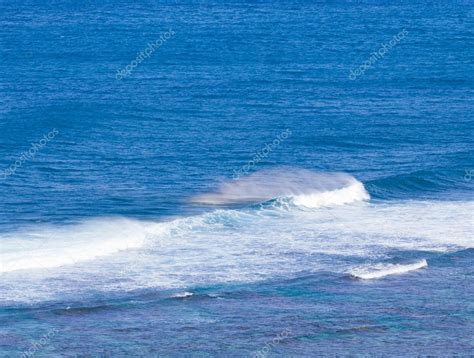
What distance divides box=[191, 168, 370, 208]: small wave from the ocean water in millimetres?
175

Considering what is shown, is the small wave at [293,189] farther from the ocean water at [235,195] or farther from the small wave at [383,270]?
Answer: the small wave at [383,270]

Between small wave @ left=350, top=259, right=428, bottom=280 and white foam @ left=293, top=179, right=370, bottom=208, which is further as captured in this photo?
white foam @ left=293, top=179, right=370, bottom=208

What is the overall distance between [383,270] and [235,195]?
13877mm

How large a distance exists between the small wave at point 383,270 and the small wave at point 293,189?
10.3 m

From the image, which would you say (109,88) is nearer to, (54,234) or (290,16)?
(54,234)

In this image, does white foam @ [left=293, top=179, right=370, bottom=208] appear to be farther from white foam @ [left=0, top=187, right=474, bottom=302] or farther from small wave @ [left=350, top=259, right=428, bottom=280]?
small wave @ [left=350, top=259, right=428, bottom=280]

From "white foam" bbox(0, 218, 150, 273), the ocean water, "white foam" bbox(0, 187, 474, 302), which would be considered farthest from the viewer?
"white foam" bbox(0, 218, 150, 273)

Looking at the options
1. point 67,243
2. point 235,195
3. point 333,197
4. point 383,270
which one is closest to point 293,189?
point 333,197

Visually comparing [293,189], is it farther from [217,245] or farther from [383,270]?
[383,270]

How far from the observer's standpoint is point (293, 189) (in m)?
56.0

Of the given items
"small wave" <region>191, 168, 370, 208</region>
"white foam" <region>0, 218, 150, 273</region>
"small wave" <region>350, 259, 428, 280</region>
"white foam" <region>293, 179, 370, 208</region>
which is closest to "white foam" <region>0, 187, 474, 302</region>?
"white foam" <region>0, 218, 150, 273</region>

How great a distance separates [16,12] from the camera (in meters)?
114

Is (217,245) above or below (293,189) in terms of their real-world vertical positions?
below

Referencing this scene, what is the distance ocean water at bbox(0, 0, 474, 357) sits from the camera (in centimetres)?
3750
